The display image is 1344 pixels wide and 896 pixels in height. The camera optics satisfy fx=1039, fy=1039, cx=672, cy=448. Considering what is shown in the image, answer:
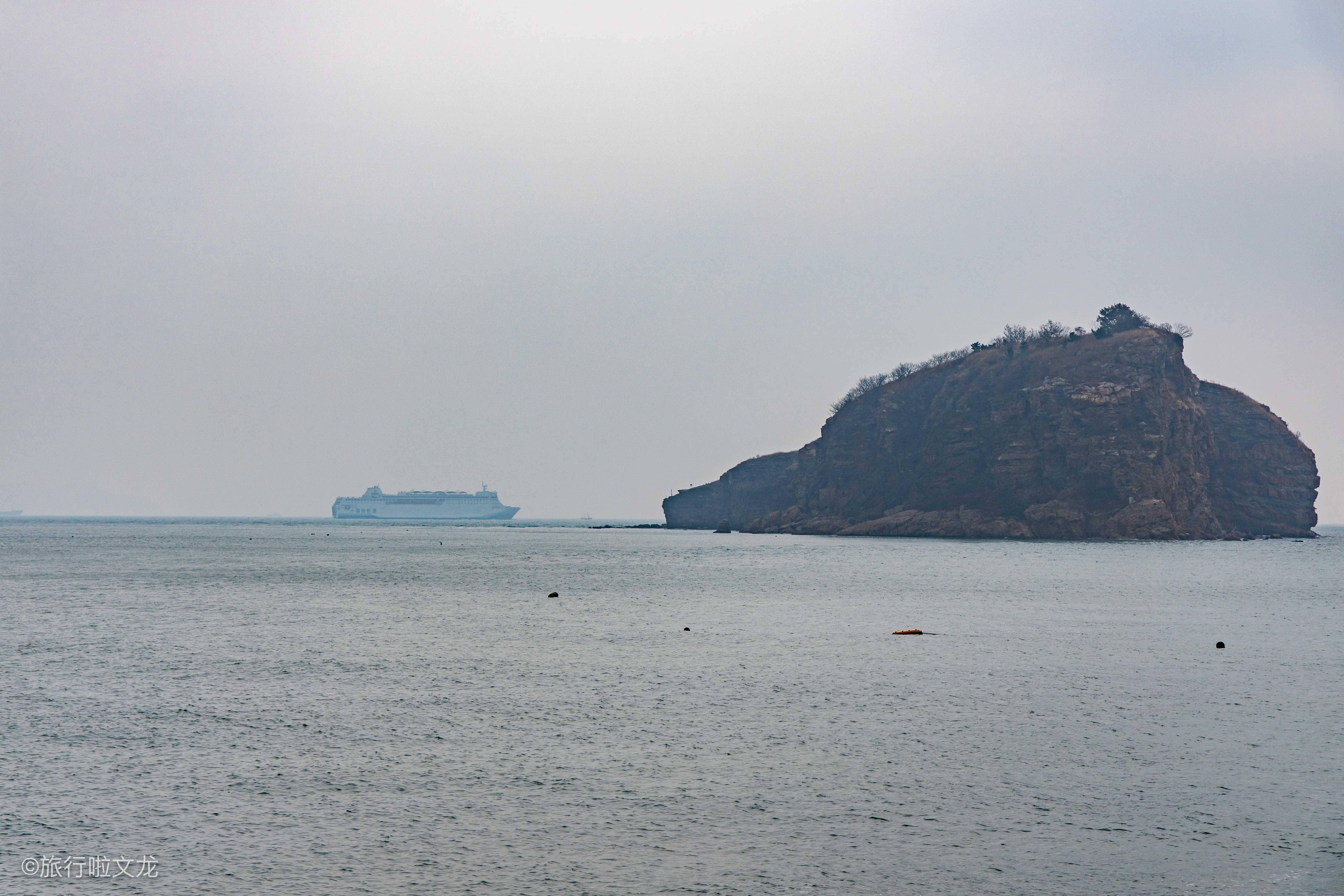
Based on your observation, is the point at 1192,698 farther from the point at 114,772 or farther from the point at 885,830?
the point at 114,772

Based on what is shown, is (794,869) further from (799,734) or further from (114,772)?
(114,772)

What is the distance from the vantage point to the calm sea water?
47.7 feet

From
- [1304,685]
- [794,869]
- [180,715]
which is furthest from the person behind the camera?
[1304,685]

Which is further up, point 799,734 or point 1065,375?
point 1065,375

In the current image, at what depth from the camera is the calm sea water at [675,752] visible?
14.5m

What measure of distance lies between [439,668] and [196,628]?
17.8m

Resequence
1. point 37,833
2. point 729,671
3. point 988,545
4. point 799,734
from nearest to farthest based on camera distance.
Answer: point 37,833 → point 799,734 → point 729,671 → point 988,545

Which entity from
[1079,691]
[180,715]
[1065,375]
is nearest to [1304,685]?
[1079,691]

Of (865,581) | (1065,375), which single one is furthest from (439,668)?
(1065,375)

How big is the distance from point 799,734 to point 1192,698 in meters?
12.3

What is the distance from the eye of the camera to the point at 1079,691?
2936 cm

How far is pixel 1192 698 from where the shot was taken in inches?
1109

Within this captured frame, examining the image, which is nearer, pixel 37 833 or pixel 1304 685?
pixel 37 833

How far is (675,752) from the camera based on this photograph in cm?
2130
